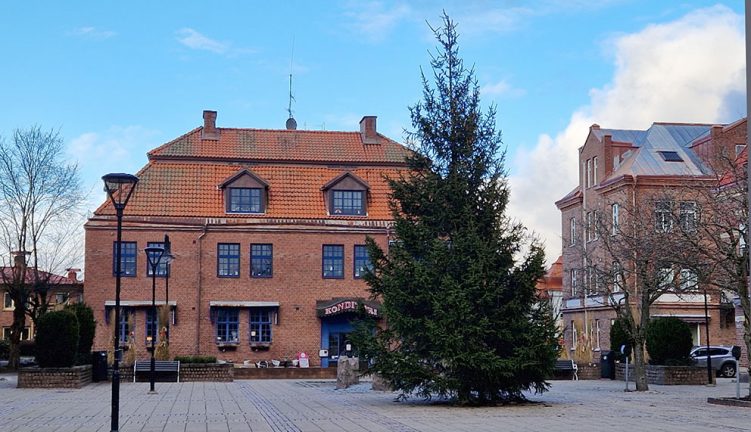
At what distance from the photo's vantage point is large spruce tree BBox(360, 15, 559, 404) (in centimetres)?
2309

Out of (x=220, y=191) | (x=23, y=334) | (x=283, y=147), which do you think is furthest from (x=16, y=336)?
(x=23, y=334)

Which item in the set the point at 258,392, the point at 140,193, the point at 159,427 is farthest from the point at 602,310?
the point at 159,427

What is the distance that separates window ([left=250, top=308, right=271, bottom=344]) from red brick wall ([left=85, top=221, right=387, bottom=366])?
0.31m

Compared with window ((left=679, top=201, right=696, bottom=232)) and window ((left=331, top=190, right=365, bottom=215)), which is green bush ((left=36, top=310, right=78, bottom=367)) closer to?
window ((left=679, top=201, right=696, bottom=232))

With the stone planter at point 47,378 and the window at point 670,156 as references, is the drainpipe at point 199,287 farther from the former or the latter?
the window at point 670,156

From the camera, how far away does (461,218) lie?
24.1 m

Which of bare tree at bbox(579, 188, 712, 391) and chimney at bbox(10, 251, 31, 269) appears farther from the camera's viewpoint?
chimney at bbox(10, 251, 31, 269)

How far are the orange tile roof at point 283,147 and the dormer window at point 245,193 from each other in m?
1.67

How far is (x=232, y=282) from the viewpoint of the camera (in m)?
49.1

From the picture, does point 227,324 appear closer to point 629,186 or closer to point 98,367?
point 98,367

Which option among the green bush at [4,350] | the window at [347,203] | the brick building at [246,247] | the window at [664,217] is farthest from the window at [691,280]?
the green bush at [4,350]

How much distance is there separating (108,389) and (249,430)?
15.6m

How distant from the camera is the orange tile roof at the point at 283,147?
51.5 meters

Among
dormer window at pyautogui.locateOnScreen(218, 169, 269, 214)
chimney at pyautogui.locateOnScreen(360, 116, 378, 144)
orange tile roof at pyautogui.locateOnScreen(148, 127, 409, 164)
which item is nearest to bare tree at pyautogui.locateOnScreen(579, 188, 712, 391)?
orange tile roof at pyautogui.locateOnScreen(148, 127, 409, 164)
